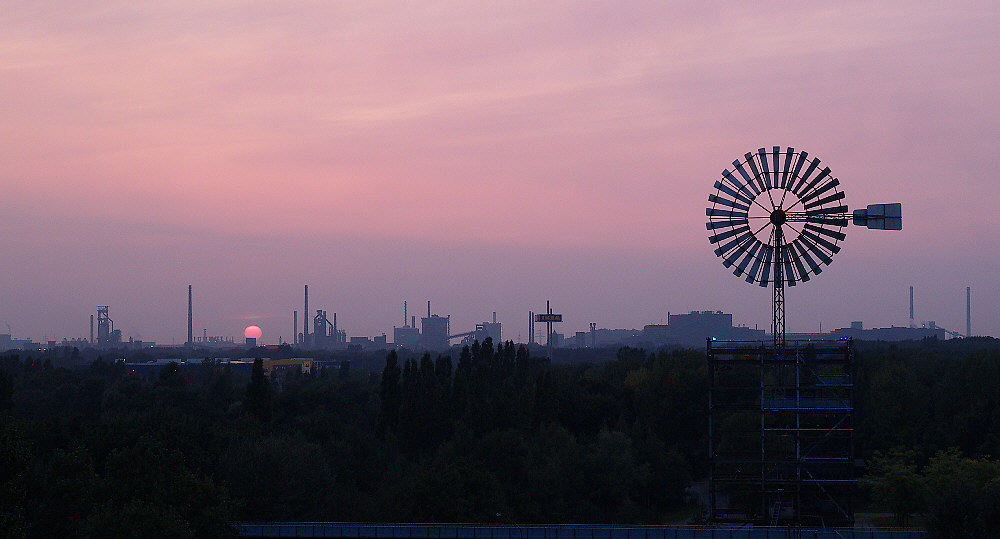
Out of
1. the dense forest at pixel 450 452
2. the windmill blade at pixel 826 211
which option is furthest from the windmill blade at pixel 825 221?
the dense forest at pixel 450 452

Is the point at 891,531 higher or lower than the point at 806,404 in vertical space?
lower

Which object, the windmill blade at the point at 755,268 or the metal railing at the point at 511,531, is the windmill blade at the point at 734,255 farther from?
the metal railing at the point at 511,531

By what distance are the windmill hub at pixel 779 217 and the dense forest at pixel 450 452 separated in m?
14.4

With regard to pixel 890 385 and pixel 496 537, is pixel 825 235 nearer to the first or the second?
pixel 496 537

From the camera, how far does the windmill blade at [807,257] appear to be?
152 feet

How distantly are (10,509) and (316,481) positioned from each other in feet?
88.3

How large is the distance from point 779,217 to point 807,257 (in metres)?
2.23

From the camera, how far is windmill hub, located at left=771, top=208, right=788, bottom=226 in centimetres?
4675

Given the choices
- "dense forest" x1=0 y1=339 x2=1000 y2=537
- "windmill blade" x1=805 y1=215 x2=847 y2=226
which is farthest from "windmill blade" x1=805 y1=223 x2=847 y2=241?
"dense forest" x1=0 y1=339 x2=1000 y2=537

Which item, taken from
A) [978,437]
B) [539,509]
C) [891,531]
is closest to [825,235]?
[891,531]

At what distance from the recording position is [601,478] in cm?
6838

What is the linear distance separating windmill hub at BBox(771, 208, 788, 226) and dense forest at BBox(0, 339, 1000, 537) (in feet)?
47.3

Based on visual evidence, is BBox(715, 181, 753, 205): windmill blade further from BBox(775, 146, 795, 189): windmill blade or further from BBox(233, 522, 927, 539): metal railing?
BBox(233, 522, 927, 539): metal railing

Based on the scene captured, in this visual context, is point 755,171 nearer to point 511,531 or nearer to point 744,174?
point 744,174
